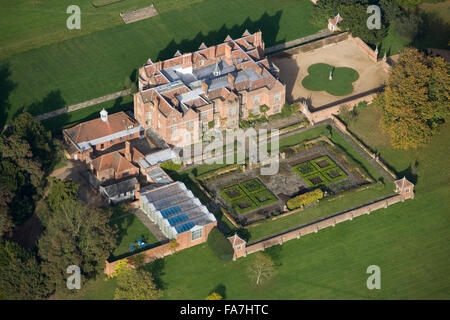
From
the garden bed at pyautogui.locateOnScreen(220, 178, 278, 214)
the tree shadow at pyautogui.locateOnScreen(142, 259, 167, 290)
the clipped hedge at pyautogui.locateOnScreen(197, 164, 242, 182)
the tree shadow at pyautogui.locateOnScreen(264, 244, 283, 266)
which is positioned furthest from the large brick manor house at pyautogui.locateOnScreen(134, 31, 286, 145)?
the tree shadow at pyautogui.locateOnScreen(264, 244, 283, 266)

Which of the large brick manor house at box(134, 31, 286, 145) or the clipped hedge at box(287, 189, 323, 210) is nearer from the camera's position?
the clipped hedge at box(287, 189, 323, 210)

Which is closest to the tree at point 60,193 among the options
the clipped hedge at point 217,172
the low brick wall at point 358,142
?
the clipped hedge at point 217,172

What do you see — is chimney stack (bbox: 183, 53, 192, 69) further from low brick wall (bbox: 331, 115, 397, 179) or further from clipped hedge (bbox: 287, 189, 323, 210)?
clipped hedge (bbox: 287, 189, 323, 210)

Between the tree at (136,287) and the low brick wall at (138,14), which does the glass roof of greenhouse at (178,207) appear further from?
the low brick wall at (138,14)

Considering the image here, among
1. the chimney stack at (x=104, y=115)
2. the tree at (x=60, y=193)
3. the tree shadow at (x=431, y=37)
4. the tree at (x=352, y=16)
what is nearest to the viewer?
the tree at (x=60, y=193)

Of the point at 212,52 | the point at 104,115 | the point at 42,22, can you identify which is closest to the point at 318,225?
the point at 212,52
